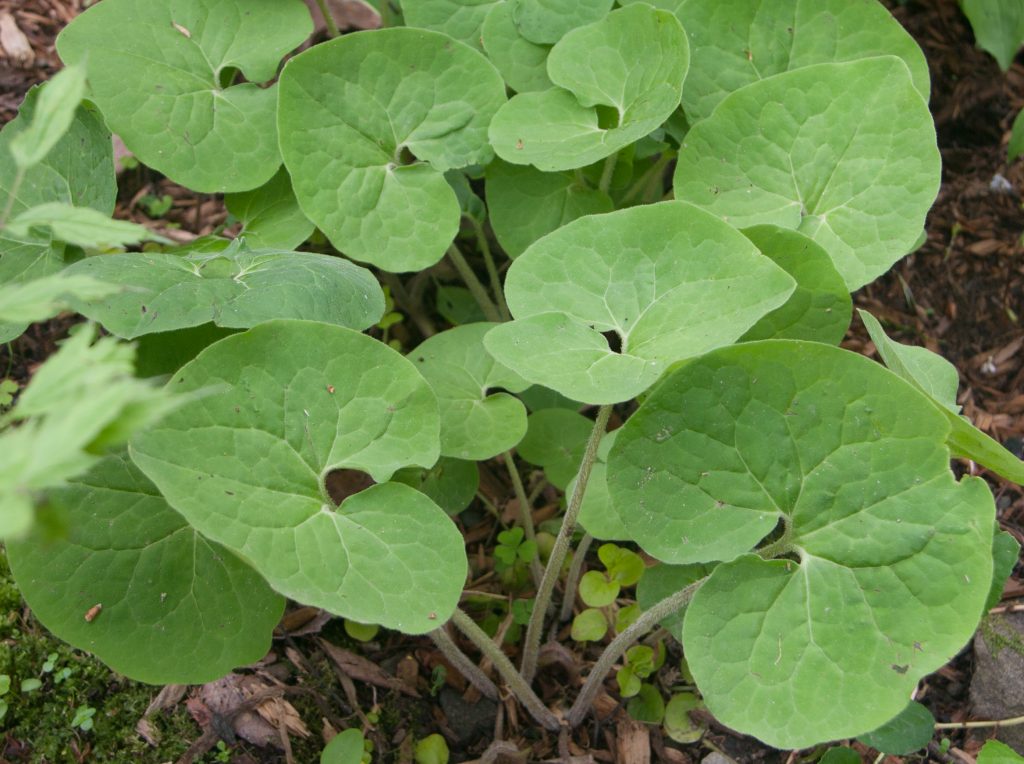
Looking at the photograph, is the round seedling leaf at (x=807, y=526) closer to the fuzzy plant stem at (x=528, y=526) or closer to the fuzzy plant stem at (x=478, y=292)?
the fuzzy plant stem at (x=528, y=526)

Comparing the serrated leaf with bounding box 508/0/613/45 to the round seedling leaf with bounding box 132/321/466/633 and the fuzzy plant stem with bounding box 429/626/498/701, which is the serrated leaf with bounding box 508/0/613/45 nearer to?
the round seedling leaf with bounding box 132/321/466/633

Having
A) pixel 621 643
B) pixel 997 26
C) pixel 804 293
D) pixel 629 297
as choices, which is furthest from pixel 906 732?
pixel 997 26

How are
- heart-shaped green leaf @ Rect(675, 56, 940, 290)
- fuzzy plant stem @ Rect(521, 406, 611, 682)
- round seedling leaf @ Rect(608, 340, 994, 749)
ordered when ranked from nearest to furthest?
round seedling leaf @ Rect(608, 340, 994, 749) < fuzzy plant stem @ Rect(521, 406, 611, 682) < heart-shaped green leaf @ Rect(675, 56, 940, 290)

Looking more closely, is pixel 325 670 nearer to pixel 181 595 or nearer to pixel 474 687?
pixel 474 687

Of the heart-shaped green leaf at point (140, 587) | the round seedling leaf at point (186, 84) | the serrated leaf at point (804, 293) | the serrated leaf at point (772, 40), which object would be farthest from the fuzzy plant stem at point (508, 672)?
the serrated leaf at point (772, 40)

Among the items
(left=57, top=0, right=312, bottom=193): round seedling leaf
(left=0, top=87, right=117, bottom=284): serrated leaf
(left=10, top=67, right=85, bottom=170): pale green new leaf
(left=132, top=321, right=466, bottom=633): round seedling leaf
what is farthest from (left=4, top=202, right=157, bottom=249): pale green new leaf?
(left=57, top=0, right=312, bottom=193): round seedling leaf

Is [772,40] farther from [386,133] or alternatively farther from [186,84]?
[186,84]

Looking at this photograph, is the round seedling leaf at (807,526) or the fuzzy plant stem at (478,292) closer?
the round seedling leaf at (807,526)
